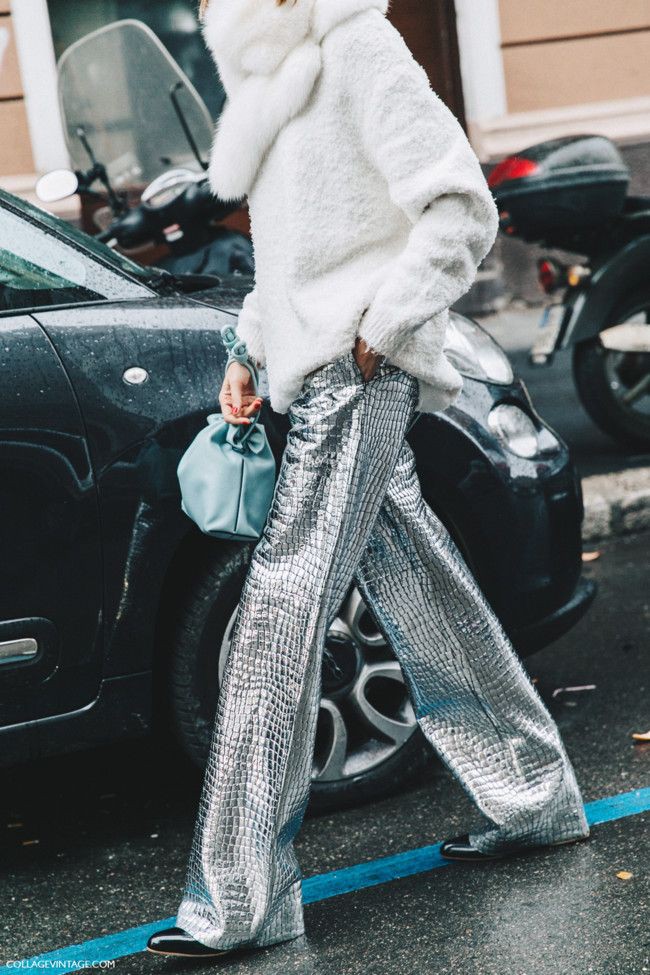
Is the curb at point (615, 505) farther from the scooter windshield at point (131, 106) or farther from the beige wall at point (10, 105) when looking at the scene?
the beige wall at point (10, 105)

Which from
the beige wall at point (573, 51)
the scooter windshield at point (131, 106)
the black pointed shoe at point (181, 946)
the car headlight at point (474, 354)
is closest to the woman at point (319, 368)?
the black pointed shoe at point (181, 946)

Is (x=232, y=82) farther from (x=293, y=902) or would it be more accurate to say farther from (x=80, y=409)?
(x=293, y=902)

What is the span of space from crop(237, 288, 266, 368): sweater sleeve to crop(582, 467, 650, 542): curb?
2.76m

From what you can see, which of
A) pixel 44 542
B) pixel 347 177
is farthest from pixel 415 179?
pixel 44 542

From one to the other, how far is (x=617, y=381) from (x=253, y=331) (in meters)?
3.52

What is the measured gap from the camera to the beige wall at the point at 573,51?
30.9 ft

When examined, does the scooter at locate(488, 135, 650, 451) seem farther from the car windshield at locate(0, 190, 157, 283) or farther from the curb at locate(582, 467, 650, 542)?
the car windshield at locate(0, 190, 157, 283)

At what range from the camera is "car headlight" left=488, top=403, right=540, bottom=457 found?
134 inches

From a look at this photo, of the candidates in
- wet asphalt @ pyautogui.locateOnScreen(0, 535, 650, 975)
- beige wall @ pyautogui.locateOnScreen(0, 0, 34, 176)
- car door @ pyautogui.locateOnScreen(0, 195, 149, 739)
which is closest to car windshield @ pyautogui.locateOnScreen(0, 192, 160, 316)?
car door @ pyautogui.locateOnScreen(0, 195, 149, 739)

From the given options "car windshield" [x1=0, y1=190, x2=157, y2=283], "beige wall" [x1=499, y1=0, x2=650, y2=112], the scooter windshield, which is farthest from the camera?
"beige wall" [x1=499, y1=0, x2=650, y2=112]

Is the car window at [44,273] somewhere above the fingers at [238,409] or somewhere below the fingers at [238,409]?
above

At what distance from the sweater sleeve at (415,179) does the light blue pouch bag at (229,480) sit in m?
0.37

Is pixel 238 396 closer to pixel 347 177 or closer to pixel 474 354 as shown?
pixel 347 177

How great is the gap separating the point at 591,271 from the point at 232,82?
3.54m
